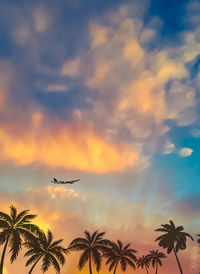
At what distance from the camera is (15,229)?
35.5 meters

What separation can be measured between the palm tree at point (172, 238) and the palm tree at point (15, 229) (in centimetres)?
4490

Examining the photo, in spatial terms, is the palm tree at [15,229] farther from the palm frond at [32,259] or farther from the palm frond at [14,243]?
the palm frond at [32,259]

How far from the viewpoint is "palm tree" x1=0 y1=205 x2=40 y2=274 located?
113ft

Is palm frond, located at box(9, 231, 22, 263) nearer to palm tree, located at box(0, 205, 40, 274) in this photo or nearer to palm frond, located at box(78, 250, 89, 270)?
palm tree, located at box(0, 205, 40, 274)

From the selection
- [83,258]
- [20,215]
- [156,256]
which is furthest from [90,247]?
[156,256]

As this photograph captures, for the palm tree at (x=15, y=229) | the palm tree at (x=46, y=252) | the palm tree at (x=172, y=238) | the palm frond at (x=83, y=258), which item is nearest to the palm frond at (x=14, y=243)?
the palm tree at (x=15, y=229)

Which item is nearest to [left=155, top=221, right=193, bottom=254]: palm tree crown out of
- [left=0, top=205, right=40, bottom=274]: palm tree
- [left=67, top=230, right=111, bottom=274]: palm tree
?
[left=67, top=230, right=111, bottom=274]: palm tree

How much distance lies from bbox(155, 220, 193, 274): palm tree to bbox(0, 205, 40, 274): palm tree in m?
44.9

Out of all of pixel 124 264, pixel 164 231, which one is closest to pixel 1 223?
pixel 124 264

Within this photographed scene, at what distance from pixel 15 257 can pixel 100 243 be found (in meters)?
23.9

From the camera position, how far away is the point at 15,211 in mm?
36625

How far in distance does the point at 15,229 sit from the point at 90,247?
2284 centimetres

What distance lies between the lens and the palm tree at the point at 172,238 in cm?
6838

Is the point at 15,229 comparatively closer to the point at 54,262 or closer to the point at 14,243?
the point at 14,243
